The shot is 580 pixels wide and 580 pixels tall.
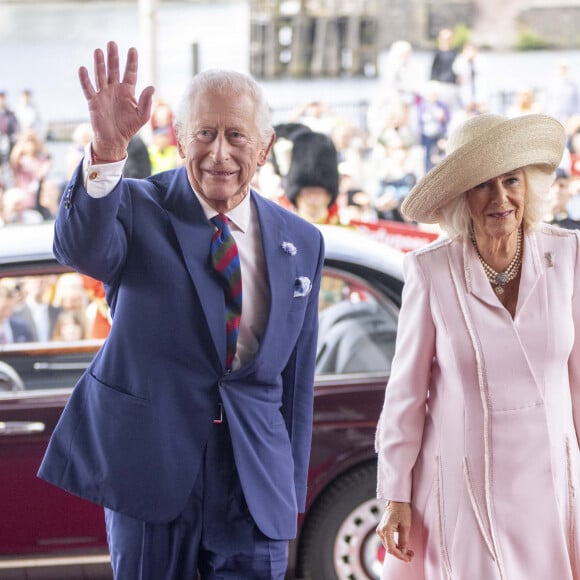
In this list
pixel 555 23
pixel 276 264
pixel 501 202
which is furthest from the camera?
pixel 555 23

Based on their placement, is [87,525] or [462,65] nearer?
[87,525]

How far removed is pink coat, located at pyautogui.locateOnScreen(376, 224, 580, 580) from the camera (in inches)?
116

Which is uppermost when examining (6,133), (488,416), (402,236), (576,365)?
(576,365)

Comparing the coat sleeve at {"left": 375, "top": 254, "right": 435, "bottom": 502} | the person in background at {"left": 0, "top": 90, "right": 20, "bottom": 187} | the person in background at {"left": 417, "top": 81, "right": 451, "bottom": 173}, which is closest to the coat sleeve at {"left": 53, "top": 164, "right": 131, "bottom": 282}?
the coat sleeve at {"left": 375, "top": 254, "right": 435, "bottom": 502}

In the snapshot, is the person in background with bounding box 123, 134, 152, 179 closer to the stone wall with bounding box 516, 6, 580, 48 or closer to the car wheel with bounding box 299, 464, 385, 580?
the car wheel with bounding box 299, 464, 385, 580

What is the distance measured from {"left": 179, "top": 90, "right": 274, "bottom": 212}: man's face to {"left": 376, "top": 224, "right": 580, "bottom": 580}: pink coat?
55 cm

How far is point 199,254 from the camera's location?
9.05 ft

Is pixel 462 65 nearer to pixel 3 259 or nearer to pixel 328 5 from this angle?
pixel 3 259

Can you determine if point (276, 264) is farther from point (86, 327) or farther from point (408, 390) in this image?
point (86, 327)

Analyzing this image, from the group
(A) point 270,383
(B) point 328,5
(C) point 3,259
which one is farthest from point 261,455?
(B) point 328,5

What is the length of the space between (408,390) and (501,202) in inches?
20.8

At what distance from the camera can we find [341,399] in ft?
15.1

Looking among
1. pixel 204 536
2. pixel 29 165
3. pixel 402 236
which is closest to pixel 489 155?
pixel 204 536

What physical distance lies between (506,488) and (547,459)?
124 millimetres
